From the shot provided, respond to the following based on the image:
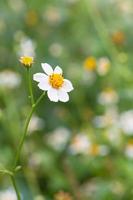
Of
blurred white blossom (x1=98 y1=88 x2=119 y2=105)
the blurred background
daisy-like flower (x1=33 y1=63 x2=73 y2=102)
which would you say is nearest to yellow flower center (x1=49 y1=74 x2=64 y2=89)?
daisy-like flower (x1=33 y1=63 x2=73 y2=102)

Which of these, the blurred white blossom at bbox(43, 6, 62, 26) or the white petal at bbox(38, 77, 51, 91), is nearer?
the white petal at bbox(38, 77, 51, 91)

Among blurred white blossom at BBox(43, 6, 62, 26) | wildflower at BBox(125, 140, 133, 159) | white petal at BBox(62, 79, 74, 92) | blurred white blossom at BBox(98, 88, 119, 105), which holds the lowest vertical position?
wildflower at BBox(125, 140, 133, 159)

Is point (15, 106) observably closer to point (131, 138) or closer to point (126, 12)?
point (131, 138)

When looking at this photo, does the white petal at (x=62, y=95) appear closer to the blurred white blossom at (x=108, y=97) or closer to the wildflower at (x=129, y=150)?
the wildflower at (x=129, y=150)

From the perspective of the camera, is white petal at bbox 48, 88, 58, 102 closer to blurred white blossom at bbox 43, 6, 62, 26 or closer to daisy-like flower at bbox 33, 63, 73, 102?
daisy-like flower at bbox 33, 63, 73, 102

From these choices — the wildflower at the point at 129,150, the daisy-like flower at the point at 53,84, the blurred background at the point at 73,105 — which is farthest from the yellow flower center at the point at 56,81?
the wildflower at the point at 129,150

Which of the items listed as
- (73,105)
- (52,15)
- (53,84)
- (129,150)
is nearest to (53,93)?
(53,84)

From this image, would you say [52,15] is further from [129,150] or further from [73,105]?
[129,150]
